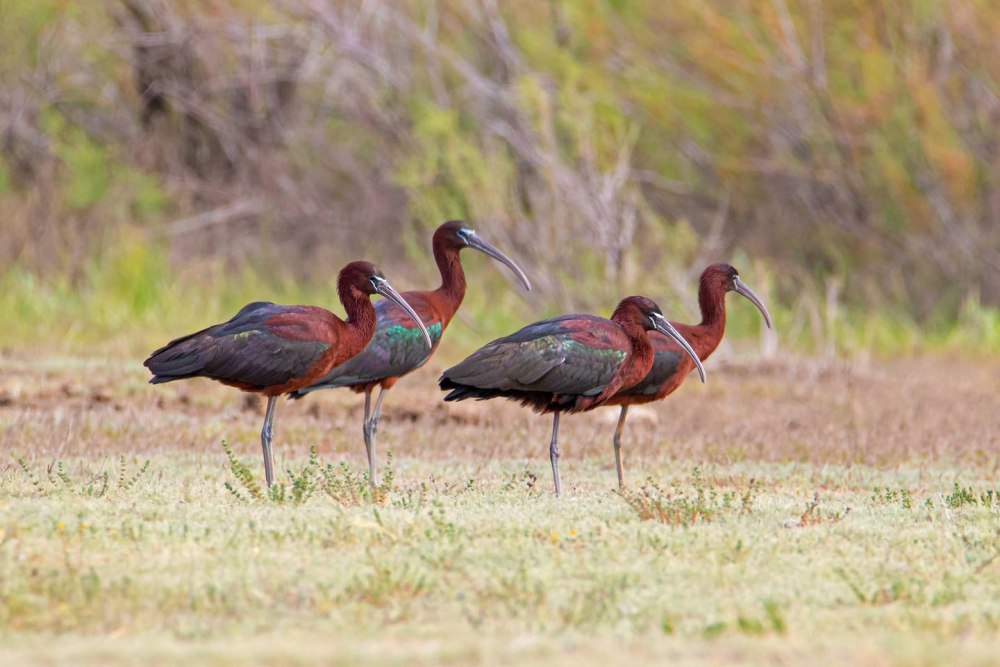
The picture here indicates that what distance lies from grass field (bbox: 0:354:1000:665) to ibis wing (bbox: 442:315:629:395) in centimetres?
54

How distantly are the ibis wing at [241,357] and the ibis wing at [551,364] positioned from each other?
2.45 feet

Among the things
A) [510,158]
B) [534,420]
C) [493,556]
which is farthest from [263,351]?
[510,158]

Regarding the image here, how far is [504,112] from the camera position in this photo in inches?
674

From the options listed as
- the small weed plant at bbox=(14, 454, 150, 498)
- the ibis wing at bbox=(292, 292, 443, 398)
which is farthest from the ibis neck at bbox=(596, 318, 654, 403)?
the small weed plant at bbox=(14, 454, 150, 498)

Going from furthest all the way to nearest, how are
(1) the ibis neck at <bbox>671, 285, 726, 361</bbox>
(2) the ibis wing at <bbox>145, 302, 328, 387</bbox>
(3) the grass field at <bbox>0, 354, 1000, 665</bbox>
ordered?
(1) the ibis neck at <bbox>671, 285, 726, 361</bbox>, (2) the ibis wing at <bbox>145, 302, 328, 387</bbox>, (3) the grass field at <bbox>0, 354, 1000, 665</bbox>

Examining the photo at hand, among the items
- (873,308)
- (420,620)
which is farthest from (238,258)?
(420,620)

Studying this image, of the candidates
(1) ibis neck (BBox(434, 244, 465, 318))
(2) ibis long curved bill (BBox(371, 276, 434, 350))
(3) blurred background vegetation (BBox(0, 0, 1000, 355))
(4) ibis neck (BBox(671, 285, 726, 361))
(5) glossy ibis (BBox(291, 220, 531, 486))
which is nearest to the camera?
(2) ibis long curved bill (BBox(371, 276, 434, 350))

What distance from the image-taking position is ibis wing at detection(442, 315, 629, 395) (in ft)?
27.9

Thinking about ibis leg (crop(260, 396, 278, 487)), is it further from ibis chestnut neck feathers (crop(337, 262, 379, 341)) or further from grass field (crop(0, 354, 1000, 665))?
ibis chestnut neck feathers (crop(337, 262, 379, 341))

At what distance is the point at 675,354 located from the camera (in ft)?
30.6

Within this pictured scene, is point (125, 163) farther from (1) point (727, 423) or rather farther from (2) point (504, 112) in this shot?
(1) point (727, 423)

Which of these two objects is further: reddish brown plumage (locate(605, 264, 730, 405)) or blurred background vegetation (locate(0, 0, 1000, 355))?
blurred background vegetation (locate(0, 0, 1000, 355))

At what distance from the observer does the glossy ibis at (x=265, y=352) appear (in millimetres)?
8328

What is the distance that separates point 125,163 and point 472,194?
5679mm
